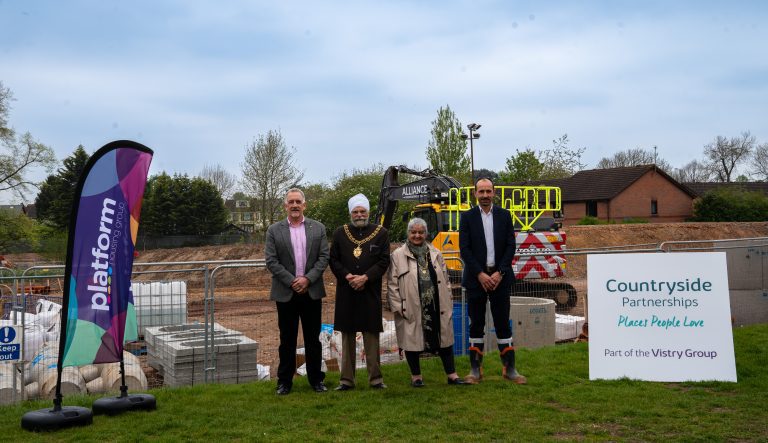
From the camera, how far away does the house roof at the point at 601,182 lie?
48500 mm

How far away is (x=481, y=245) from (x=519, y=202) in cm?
955

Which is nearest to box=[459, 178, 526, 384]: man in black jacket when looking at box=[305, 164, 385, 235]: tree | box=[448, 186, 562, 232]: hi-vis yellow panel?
box=[448, 186, 562, 232]: hi-vis yellow panel

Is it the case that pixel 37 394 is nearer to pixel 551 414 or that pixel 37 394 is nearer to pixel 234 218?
pixel 551 414

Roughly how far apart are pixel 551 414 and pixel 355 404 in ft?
5.60

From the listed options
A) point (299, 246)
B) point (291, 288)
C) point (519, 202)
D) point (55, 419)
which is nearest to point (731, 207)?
point (519, 202)

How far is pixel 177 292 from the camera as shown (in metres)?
9.28

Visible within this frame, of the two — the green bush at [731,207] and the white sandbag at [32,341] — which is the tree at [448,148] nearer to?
the green bush at [731,207]

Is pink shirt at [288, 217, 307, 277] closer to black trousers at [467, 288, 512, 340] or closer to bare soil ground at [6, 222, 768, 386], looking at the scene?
black trousers at [467, 288, 512, 340]

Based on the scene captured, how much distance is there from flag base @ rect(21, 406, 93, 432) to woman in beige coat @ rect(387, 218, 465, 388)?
9.49ft

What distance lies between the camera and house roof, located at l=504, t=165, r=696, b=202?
48.5 meters

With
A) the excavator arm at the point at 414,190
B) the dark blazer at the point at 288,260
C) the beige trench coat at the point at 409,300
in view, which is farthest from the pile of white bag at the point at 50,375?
the excavator arm at the point at 414,190

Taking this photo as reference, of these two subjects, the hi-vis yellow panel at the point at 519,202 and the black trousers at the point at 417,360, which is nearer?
the black trousers at the point at 417,360

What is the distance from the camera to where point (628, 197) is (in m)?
48.7

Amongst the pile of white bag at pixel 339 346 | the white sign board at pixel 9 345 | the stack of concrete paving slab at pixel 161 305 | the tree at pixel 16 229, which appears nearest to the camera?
the white sign board at pixel 9 345
